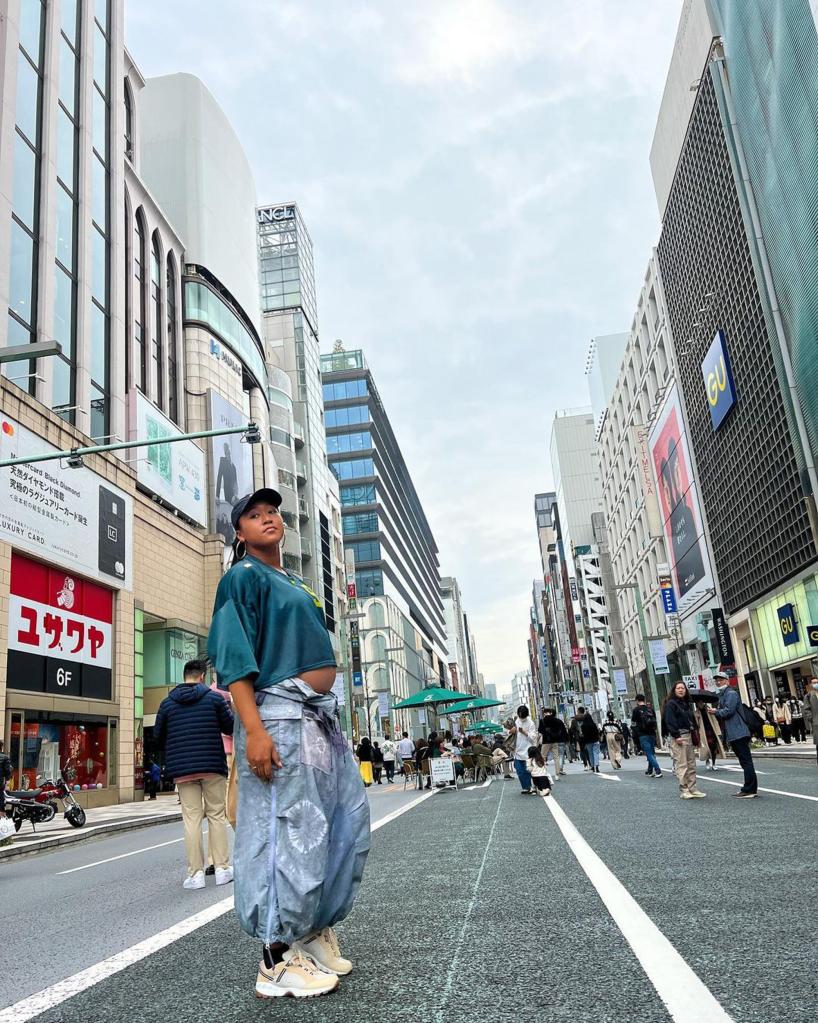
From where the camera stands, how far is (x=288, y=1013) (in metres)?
2.62

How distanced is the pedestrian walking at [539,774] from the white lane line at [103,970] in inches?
366

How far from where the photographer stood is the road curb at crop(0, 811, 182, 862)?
41.7 feet

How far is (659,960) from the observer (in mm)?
2910

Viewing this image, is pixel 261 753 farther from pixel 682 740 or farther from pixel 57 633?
pixel 57 633

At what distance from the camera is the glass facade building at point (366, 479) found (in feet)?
310

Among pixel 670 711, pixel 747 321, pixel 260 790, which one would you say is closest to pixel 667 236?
pixel 747 321

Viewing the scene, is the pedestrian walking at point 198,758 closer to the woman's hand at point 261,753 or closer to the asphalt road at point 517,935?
the asphalt road at point 517,935

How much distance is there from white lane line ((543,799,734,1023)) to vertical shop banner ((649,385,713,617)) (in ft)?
144

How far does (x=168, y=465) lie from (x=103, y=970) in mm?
34054

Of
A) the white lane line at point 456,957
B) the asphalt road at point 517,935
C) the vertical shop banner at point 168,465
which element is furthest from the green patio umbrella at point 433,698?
the white lane line at point 456,957

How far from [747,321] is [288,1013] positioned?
3756 cm

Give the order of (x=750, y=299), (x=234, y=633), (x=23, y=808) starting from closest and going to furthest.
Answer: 1. (x=234, y=633)
2. (x=23, y=808)
3. (x=750, y=299)

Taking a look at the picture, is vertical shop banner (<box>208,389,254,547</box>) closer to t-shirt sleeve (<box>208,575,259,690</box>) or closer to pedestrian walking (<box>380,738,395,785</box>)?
pedestrian walking (<box>380,738,395,785</box>)

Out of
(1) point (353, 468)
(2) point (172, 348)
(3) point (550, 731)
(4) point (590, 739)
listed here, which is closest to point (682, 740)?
(3) point (550, 731)
